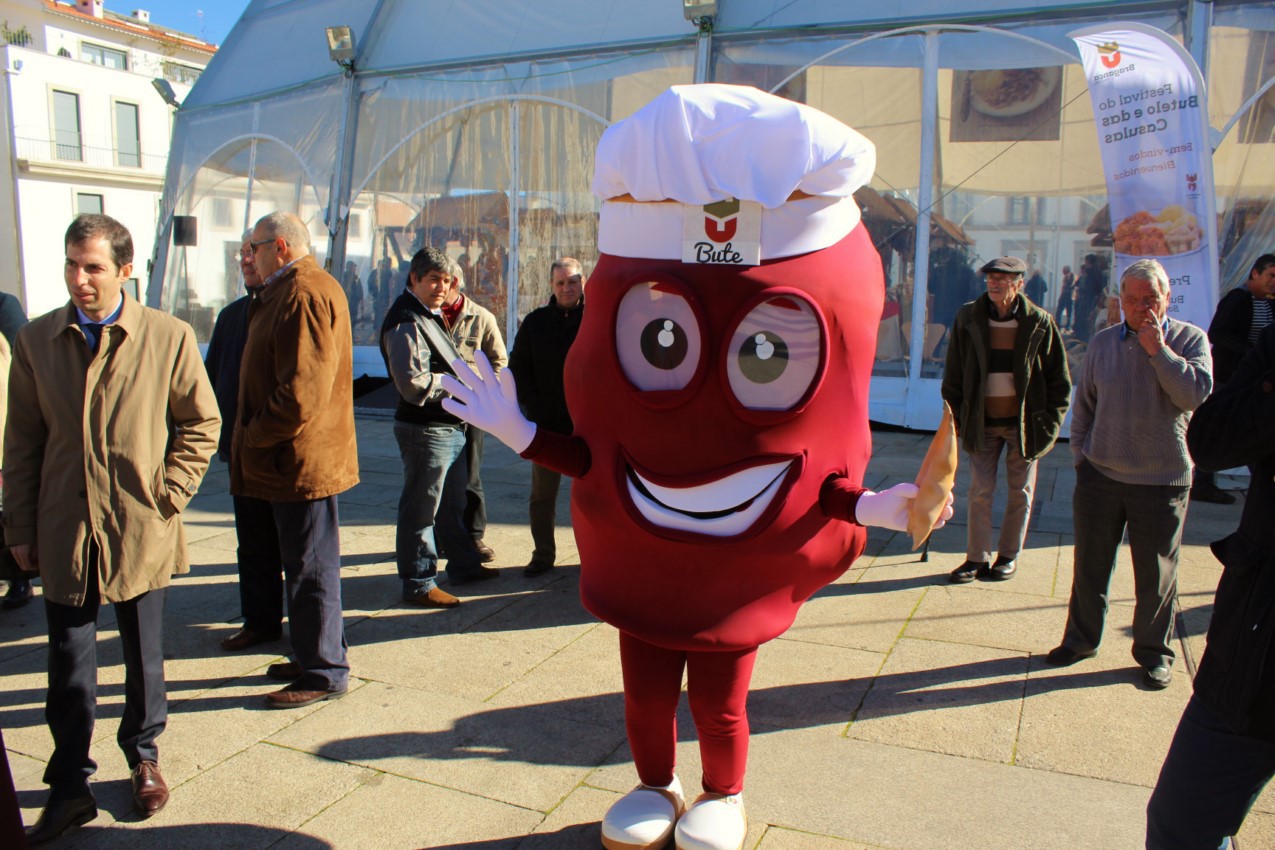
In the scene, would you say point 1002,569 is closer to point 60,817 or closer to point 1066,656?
point 1066,656

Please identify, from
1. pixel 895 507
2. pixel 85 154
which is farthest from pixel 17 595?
pixel 85 154

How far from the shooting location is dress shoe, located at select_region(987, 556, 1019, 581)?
5461 millimetres

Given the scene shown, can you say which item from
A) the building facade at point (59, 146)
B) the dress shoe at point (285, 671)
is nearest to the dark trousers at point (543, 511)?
the dress shoe at point (285, 671)

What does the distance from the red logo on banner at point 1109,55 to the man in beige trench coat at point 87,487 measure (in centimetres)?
819

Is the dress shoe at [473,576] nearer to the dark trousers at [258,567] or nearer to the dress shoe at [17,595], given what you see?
the dark trousers at [258,567]

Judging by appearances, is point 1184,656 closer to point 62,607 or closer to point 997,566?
point 997,566

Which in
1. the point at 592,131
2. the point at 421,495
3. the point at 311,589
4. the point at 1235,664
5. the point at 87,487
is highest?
the point at 592,131

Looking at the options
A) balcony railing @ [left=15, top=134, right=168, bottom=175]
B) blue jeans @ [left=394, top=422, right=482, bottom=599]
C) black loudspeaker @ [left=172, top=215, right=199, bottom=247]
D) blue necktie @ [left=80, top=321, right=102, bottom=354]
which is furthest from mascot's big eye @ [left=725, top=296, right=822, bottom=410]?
balcony railing @ [left=15, top=134, right=168, bottom=175]

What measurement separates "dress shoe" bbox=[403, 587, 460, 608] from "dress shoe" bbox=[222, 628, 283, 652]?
2.39 ft

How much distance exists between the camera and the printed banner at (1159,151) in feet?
26.7

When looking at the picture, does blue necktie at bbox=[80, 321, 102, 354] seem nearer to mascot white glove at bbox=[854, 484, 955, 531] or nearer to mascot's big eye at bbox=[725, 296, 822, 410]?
mascot's big eye at bbox=[725, 296, 822, 410]

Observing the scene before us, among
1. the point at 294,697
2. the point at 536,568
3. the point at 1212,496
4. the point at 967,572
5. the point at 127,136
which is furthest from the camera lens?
the point at 127,136

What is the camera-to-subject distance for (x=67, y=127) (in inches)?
1337

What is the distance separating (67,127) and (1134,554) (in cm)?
3906
